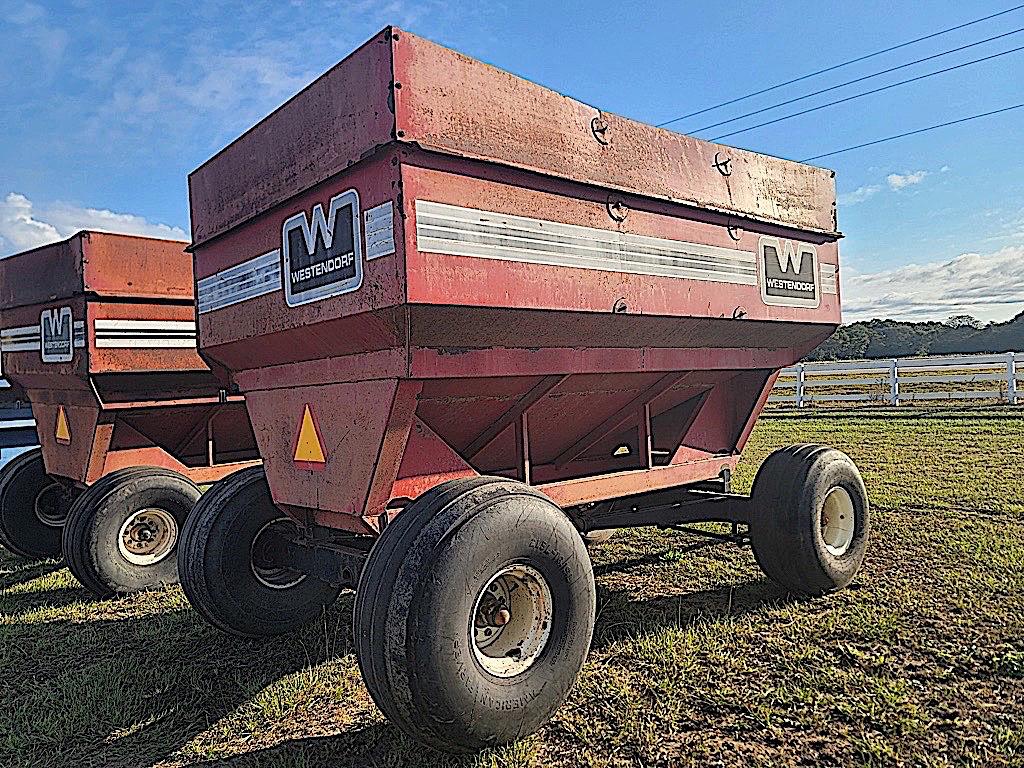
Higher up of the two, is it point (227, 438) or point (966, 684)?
point (227, 438)

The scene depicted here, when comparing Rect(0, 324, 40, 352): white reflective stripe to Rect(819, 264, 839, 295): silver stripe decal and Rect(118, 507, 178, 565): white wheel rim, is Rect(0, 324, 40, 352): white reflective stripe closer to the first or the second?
Rect(118, 507, 178, 565): white wheel rim

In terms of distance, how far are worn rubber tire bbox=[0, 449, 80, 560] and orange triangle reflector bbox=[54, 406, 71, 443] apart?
0.56 m

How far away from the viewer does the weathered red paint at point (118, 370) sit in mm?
5320

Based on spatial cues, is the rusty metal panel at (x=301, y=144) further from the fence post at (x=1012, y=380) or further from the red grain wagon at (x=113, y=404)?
the fence post at (x=1012, y=380)

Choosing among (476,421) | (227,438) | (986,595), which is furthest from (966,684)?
(227,438)

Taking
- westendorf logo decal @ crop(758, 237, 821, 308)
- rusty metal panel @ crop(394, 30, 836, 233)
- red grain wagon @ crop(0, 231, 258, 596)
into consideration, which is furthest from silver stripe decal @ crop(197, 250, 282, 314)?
westendorf logo decal @ crop(758, 237, 821, 308)

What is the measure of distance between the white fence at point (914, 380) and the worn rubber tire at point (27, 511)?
17.1 metres

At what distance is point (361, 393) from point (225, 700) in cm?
147

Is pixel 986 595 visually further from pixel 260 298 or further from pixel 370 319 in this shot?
pixel 260 298

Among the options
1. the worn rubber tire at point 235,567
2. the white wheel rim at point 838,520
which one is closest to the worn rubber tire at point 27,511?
the worn rubber tire at point 235,567

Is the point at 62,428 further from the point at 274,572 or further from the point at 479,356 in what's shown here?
the point at 479,356

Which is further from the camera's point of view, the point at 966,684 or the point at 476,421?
the point at 476,421

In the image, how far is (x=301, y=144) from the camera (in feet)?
10.4

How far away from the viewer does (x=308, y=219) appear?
3.15 metres
